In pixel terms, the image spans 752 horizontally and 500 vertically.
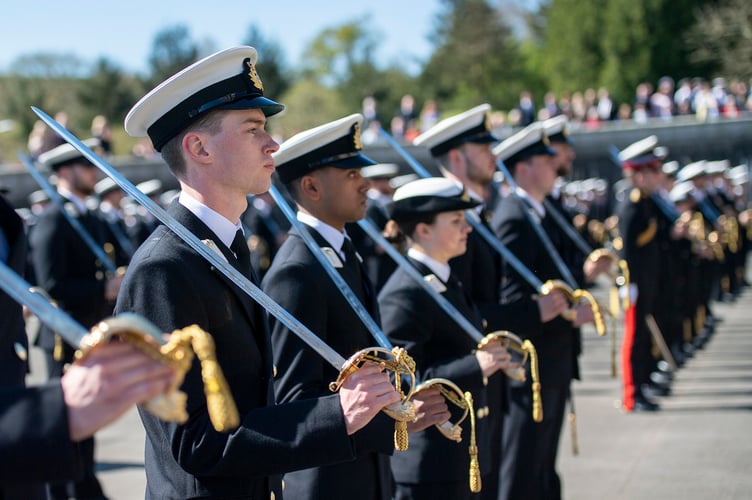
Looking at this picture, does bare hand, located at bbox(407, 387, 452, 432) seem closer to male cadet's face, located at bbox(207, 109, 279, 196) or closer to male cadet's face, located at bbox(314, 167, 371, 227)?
male cadet's face, located at bbox(314, 167, 371, 227)

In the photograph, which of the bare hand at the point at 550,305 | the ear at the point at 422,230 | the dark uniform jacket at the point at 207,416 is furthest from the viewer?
the bare hand at the point at 550,305

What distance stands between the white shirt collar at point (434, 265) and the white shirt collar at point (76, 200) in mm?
3405

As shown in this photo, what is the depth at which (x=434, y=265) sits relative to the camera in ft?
15.0

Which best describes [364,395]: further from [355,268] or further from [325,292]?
[355,268]

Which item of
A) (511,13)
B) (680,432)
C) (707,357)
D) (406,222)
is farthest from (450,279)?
(511,13)

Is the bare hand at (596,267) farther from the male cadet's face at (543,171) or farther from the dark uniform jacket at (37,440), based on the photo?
the dark uniform jacket at (37,440)

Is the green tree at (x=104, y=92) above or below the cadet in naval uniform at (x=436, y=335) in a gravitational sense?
above

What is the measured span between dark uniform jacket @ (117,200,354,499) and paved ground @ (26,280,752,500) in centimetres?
418

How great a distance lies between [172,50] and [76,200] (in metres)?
76.9

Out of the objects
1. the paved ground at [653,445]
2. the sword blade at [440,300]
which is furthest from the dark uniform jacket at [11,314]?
the paved ground at [653,445]

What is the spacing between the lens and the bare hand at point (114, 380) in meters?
1.78

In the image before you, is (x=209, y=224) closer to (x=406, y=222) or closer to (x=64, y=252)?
(x=406, y=222)

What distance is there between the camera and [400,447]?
3.06 m

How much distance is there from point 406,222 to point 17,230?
5.63 feet
